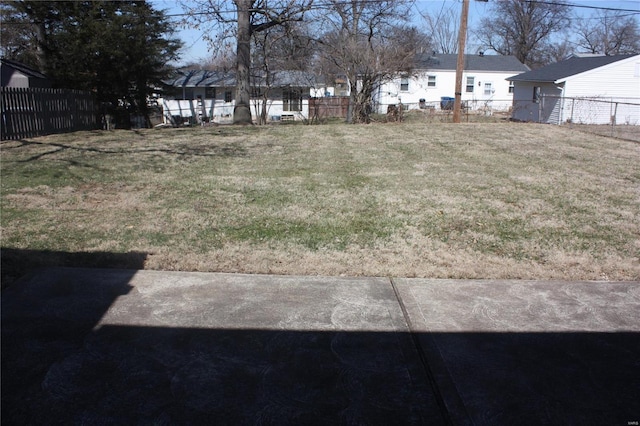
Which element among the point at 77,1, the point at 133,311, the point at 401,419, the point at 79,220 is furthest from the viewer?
the point at 77,1

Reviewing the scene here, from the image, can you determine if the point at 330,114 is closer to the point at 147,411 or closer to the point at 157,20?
the point at 157,20

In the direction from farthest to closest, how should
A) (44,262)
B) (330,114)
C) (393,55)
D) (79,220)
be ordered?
(330,114) → (393,55) → (79,220) → (44,262)

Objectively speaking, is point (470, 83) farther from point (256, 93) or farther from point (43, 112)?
point (43, 112)

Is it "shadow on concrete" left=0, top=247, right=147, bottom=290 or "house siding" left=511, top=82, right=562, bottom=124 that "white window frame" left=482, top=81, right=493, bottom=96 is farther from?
"shadow on concrete" left=0, top=247, right=147, bottom=290

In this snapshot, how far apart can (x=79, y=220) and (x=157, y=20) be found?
2044 cm

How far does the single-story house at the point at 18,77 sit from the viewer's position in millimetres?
20141

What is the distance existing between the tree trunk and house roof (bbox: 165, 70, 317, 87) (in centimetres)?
1246

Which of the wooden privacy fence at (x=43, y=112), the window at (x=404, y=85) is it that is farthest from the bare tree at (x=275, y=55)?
the wooden privacy fence at (x=43, y=112)

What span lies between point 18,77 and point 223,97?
24722 mm

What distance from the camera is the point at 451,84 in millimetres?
44750

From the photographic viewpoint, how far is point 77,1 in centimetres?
2125

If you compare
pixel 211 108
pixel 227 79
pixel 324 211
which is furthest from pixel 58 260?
pixel 227 79

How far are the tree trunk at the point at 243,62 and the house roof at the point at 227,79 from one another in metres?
12.5

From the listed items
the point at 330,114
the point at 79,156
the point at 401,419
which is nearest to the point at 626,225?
the point at 401,419
